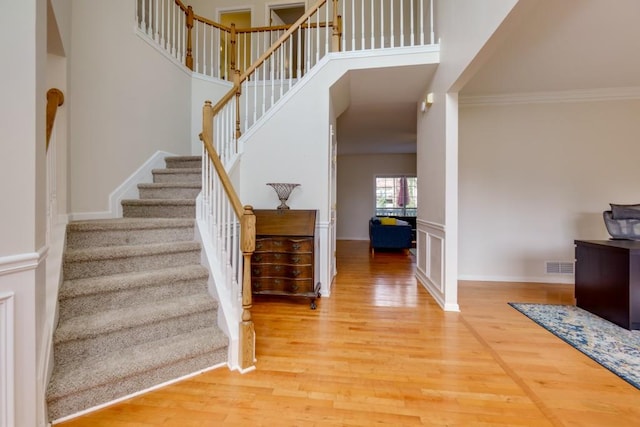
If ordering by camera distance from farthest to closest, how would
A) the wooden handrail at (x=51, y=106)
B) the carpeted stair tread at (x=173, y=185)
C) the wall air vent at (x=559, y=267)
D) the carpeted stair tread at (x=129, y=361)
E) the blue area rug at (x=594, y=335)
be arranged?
the wall air vent at (x=559, y=267)
the carpeted stair tread at (x=173, y=185)
the blue area rug at (x=594, y=335)
the wooden handrail at (x=51, y=106)
the carpeted stair tread at (x=129, y=361)

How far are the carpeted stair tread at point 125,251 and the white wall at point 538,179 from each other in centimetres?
383

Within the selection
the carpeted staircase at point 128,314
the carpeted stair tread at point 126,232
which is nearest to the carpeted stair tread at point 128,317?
the carpeted staircase at point 128,314

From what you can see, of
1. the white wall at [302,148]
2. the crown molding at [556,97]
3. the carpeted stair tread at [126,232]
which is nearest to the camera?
the carpeted stair tread at [126,232]

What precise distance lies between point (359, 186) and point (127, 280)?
8.03 metres

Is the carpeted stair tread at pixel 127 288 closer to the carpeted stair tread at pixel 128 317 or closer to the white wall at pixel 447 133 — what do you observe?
the carpeted stair tread at pixel 128 317

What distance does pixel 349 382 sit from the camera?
1.82m

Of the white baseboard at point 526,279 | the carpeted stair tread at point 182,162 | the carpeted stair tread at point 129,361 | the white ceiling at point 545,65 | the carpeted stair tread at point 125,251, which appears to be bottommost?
the white baseboard at point 526,279

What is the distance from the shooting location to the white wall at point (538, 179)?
405 centimetres

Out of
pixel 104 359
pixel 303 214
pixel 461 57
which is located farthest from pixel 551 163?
pixel 104 359

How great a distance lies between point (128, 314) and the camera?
1833 mm

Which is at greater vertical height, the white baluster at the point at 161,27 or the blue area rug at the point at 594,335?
the white baluster at the point at 161,27

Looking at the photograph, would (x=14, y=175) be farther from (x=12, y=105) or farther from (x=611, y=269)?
(x=611, y=269)

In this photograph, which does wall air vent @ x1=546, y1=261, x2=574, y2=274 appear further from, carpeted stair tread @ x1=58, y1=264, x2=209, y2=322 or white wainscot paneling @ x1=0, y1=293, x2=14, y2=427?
white wainscot paneling @ x1=0, y1=293, x2=14, y2=427

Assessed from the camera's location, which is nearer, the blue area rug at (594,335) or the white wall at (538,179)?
the blue area rug at (594,335)
